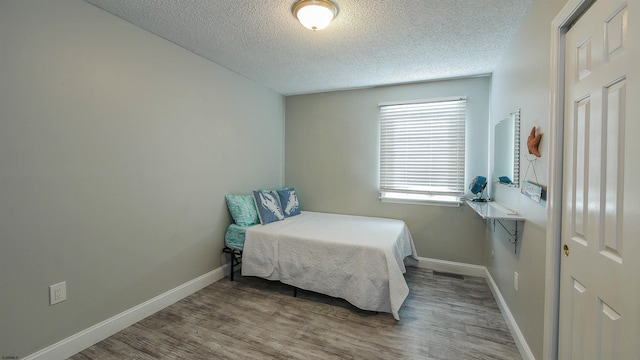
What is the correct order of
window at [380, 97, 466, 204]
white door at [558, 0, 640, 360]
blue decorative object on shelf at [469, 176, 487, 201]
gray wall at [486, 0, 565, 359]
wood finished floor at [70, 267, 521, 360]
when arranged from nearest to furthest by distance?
white door at [558, 0, 640, 360], gray wall at [486, 0, 565, 359], wood finished floor at [70, 267, 521, 360], blue decorative object on shelf at [469, 176, 487, 201], window at [380, 97, 466, 204]

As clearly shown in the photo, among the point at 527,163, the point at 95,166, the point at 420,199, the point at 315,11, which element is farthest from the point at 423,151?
the point at 95,166

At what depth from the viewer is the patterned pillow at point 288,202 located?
3.64 meters

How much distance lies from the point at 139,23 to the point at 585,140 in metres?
3.04

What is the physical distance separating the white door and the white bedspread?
1183 millimetres

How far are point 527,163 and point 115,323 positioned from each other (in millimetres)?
3331

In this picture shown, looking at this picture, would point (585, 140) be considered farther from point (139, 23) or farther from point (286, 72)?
point (139, 23)

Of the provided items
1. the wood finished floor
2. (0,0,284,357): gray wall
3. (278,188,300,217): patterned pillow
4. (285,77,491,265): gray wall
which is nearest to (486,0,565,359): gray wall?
the wood finished floor

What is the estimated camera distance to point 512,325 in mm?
2062

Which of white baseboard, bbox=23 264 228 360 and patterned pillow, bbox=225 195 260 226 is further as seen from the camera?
patterned pillow, bbox=225 195 260 226

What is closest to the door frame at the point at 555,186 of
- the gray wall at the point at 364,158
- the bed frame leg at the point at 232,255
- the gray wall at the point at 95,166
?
the gray wall at the point at 364,158

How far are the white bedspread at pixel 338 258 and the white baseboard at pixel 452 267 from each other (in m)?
0.37

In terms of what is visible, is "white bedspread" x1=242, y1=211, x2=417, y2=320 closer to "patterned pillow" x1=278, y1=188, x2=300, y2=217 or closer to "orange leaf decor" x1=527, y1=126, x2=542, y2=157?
"patterned pillow" x1=278, y1=188, x2=300, y2=217

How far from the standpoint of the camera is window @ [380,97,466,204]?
131 inches

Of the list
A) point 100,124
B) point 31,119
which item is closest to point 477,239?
point 100,124
